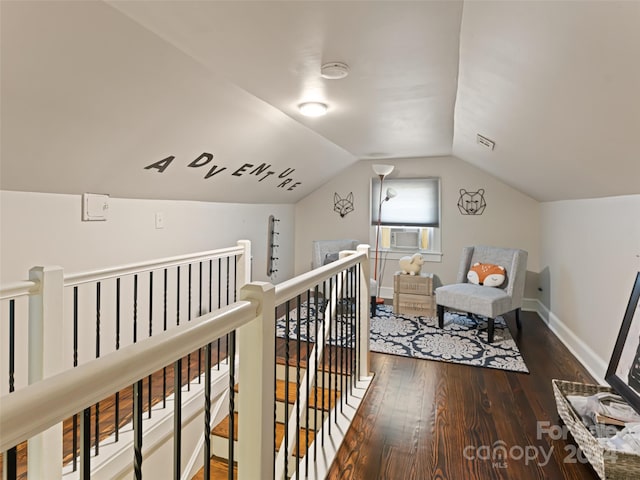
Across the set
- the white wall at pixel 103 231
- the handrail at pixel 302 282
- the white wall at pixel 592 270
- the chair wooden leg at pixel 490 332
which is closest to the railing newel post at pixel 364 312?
the handrail at pixel 302 282

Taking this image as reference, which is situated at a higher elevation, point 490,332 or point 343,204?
point 343,204

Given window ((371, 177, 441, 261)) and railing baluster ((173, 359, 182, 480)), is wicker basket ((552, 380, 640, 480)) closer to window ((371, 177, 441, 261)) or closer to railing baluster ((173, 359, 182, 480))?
railing baluster ((173, 359, 182, 480))

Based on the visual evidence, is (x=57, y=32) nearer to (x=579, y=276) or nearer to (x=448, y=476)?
(x=448, y=476)

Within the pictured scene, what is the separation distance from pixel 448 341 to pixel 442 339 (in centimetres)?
7

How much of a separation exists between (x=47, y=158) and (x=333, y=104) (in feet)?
5.78

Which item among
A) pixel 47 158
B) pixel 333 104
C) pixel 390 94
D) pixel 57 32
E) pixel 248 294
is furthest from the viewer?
pixel 333 104

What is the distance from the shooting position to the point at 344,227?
18.3 feet

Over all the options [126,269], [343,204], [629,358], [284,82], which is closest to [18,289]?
[126,269]

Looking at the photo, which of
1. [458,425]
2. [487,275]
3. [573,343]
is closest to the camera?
[458,425]

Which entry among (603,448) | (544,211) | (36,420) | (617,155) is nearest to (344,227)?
(544,211)

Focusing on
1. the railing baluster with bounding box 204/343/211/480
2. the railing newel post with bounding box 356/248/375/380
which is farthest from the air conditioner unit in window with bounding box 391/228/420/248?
the railing baluster with bounding box 204/343/211/480

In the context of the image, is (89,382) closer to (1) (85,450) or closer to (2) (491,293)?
(1) (85,450)

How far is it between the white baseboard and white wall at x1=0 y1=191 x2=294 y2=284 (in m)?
3.34

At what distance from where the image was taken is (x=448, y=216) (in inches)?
201
